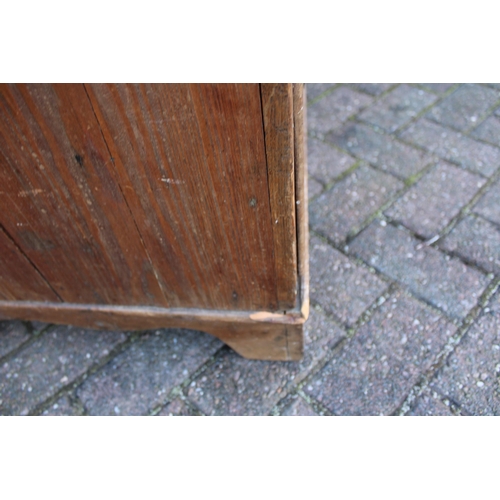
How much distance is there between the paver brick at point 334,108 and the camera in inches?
92.6

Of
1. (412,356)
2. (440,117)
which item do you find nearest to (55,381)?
(412,356)

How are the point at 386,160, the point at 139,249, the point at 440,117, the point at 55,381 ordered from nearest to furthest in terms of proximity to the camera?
the point at 139,249, the point at 55,381, the point at 386,160, the point at 440,117

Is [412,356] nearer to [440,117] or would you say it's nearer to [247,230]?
[247,230]

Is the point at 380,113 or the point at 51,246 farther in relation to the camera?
the point at 380,113

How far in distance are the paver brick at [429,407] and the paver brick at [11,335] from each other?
1344 millimetres

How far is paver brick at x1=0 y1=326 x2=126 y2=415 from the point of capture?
59.7 inches

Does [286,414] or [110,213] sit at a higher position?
[110,213]

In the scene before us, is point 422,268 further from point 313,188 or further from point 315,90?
point 315,90

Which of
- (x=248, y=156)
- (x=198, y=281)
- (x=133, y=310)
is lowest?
(x=133, y=310)

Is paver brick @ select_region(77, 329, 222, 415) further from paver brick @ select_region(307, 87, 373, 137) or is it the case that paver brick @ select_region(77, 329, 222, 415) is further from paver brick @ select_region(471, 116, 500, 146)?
paver brick @ select_region(471, 116, 500, 146)

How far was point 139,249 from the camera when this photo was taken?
3.87 feet

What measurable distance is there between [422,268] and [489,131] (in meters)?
0.93

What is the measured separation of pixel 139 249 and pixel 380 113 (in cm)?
168

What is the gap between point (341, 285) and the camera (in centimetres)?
172
